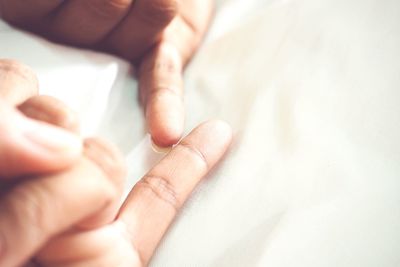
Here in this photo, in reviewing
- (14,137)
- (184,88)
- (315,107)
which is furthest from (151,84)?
(14,137)

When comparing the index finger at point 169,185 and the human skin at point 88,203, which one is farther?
the index finger at point 169,185

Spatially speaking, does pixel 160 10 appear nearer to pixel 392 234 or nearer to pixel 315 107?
pixel 315 107

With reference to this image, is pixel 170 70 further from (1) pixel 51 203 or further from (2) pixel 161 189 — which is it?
(1) pixel 51 203

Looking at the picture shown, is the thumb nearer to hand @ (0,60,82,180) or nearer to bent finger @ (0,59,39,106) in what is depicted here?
hand @ (0,60,82,180)

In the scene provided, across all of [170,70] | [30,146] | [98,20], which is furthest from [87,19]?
[30,146]

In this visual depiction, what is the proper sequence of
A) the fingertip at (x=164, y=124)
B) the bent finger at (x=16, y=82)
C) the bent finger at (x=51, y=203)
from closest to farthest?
the bent finger at (x=51, y=203)
the bent finger at (x=16, y=82)
the fingertip at (x=164, y=124)

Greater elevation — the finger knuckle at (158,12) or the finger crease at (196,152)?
the finger knuckle at (158,12)

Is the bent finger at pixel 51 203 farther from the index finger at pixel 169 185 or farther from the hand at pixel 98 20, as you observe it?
the hand at pixel 98 20

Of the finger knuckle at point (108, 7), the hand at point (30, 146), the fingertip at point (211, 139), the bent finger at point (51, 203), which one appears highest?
the hand at point (30, 146)

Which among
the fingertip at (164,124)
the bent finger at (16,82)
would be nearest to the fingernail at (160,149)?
the fingertip at (164,124)

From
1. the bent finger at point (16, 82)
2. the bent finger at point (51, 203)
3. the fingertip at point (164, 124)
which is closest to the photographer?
the bent finger at point (51, 203)
